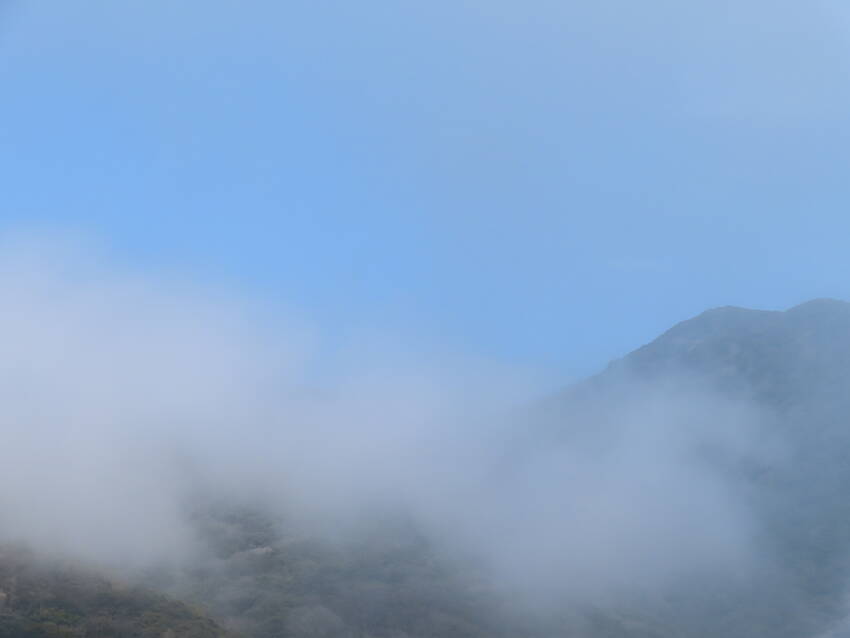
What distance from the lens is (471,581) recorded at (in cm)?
9375

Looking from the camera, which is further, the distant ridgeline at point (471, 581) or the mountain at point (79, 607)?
the distant ridgeline at point (471, 581)

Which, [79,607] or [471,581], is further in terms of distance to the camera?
[471,581]

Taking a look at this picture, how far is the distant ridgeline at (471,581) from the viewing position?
2657 inches

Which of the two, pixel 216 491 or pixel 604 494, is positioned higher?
pixel 604 494

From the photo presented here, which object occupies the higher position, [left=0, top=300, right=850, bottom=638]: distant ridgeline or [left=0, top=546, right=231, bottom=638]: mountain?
[left=0, top=300, right=850, bottom=638]: distant ridgeline

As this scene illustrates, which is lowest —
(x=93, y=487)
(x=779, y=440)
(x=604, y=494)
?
(x=93, y=487)

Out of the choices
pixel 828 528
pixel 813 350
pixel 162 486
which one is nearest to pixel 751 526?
pixel 828 528

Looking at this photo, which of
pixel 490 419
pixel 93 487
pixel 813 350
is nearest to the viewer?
pixel 93 487

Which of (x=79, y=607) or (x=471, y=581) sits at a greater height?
(x=471, y=581)

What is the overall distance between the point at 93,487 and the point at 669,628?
7855 cm

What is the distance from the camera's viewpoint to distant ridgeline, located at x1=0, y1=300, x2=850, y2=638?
67500mm

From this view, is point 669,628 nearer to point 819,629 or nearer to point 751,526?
point 819,629

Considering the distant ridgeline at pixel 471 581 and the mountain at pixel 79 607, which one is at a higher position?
the distant ridgeline at pixel 471 581

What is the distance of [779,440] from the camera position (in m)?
123
